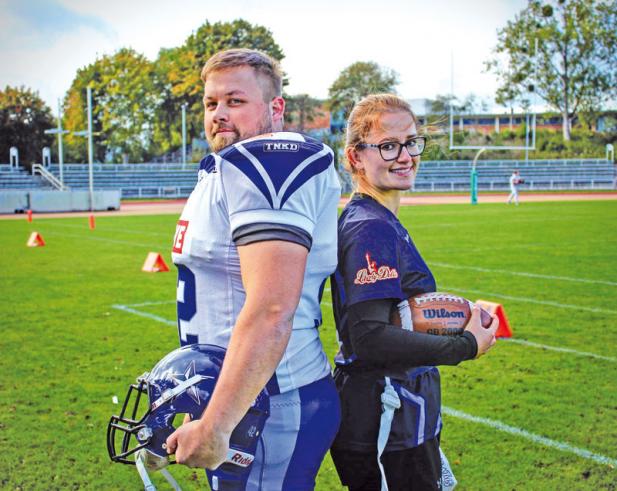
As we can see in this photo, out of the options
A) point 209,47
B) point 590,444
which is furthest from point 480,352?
point 209,47

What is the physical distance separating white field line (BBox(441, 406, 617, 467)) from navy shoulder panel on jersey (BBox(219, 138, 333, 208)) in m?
3.25

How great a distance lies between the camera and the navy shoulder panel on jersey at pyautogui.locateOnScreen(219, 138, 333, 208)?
1.76m

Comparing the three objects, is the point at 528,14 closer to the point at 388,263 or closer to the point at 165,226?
the point at 165,226

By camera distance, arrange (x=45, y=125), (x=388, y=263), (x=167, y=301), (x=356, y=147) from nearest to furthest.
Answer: (x=388, y=263)
(x=356, y=147)
(x=167, y=301)
(x=45, y=125)

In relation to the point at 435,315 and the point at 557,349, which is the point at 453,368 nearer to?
the point at 557,349

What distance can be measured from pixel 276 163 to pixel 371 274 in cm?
64

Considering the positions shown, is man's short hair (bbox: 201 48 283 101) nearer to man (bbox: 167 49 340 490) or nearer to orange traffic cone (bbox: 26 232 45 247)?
man (bbox: 167 49 340 490)

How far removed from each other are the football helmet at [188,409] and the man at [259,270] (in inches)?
2.6

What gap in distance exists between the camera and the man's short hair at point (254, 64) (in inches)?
86.2

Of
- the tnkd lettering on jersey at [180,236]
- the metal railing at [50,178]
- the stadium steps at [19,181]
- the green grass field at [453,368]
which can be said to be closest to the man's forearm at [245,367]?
the tnkd lettering on jersey at [180,236]

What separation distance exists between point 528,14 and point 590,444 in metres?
70.8

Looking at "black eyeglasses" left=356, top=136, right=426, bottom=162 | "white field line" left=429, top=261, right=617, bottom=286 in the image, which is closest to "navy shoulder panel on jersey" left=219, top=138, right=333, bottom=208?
"black eyeglasses" left=356, top=136, right=426, bottom=162

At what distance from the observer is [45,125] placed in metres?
58.1

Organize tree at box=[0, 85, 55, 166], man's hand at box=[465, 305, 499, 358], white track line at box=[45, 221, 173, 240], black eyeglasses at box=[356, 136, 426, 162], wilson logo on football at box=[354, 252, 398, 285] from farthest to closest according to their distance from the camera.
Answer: tree at box=[0, 85, 55, 166] < white track line at box=[45, 221, 173, 240] < black eyeglasses at box=[356, 136, 426, 162] < man's hand at box=[465, 305, 499, 358] < wilson logo on football at box=[354, 252, 398, 285]
